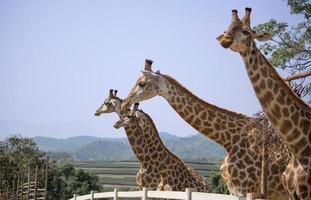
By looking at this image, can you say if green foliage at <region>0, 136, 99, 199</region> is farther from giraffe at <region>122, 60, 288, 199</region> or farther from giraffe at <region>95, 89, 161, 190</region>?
giraffe at <region>122, 60, 288, 199</region>

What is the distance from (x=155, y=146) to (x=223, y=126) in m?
3.70

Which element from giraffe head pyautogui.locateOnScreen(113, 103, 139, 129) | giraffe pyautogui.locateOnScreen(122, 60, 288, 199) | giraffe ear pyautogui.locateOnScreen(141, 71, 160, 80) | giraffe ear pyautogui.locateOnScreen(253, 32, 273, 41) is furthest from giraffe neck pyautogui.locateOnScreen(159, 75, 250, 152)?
giraffe ear pyautogui.locateOnScreen(253, 32, 273, 41)

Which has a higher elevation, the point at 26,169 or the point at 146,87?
the point at 146,87

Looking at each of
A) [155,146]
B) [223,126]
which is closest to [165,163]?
[155,146]

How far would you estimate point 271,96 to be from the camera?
8039 millimetres

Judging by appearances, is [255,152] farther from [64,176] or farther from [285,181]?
[64,176]

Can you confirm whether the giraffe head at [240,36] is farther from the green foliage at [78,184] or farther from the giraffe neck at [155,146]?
the green foliage at [78,184]

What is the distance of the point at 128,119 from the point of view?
15.2 metres

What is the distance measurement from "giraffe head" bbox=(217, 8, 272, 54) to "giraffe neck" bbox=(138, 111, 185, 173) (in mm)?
6588

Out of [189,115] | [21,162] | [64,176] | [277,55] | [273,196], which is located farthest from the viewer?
[64,176]

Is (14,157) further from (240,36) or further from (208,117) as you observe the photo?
(240,36)

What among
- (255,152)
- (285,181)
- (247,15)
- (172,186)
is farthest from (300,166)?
(172,186)

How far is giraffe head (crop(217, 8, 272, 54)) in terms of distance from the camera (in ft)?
26.4

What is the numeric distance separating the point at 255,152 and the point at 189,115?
1.71m
